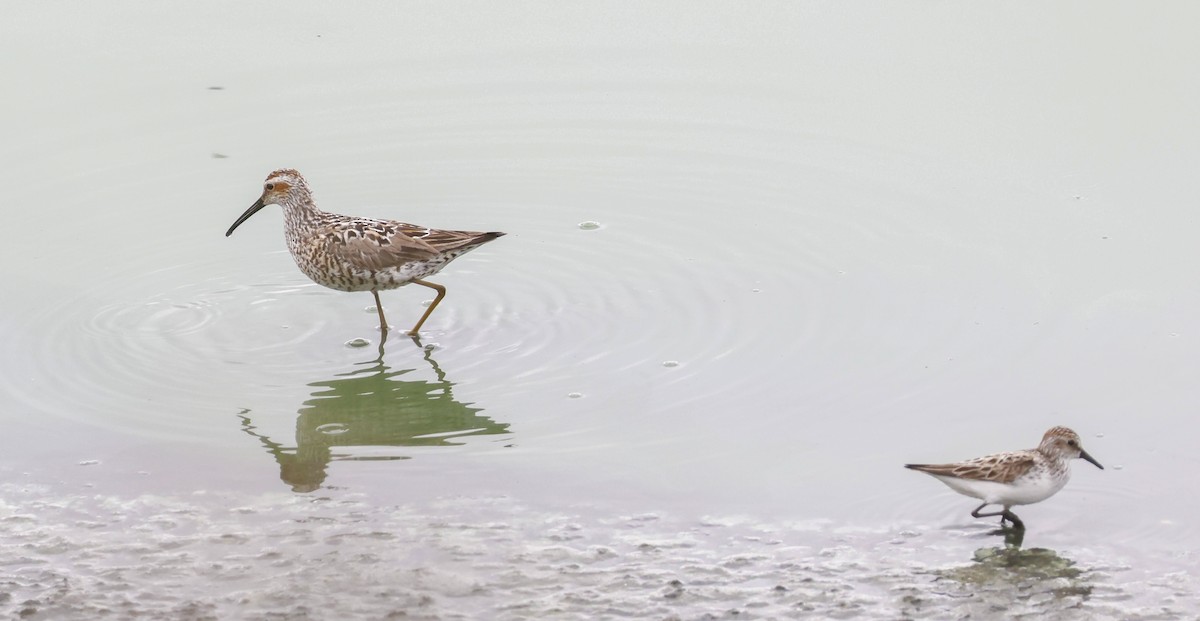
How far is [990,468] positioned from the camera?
8.54 meters

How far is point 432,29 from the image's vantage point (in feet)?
54.2

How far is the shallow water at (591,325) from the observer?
27.0ft

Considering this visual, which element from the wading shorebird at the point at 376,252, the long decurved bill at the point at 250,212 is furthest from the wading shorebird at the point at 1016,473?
the long decurved bill at the point at 250,212

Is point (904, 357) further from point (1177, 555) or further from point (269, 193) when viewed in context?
point (269, 193)

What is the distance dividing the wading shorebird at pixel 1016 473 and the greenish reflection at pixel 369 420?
2.87 m

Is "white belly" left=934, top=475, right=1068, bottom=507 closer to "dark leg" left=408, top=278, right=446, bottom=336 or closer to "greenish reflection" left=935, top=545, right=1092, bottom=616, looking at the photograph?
"greenish reflection" left=935, top=545, right=1092, bottom=616

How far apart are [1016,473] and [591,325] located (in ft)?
12.6

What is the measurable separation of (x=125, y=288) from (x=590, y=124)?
4.61 m

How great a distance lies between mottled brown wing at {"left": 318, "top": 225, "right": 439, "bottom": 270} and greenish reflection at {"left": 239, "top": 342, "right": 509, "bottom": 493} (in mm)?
947

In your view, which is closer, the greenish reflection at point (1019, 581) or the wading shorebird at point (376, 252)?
the greenish reflection at point (1019, 581)

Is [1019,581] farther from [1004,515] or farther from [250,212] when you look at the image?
[250,212]

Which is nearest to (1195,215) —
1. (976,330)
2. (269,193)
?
(976,330)

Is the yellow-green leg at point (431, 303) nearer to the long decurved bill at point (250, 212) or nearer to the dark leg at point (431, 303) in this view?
the dark leg at point (431, 303)

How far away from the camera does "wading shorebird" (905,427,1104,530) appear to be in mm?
8492
